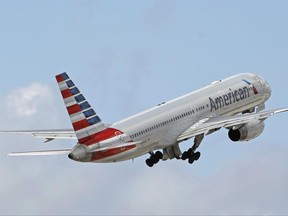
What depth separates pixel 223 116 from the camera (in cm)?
11188

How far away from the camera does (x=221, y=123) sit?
352 ft

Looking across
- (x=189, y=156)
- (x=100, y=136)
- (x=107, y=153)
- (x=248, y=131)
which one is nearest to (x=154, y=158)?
(x=189, y=156)

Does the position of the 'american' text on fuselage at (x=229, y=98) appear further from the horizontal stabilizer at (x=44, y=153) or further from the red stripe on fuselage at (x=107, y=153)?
the horizontal stabilizer at (x=44, y=153)

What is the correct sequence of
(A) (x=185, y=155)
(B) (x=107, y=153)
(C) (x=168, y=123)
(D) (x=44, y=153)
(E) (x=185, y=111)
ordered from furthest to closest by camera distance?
(A) (x=185, y=155) < (E) (x=185, y=111) < (C) (x=168, y=123) < (B) (x=107, y=153) < (D) (x=44, y=153)

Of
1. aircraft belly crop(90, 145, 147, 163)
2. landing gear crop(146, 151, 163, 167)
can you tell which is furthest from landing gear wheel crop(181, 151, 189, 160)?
aircraft belly crop(90, 145, 147, 163)

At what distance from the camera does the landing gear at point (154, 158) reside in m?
108

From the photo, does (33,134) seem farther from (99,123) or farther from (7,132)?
(99,123)

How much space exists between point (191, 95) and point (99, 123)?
49.0 feet

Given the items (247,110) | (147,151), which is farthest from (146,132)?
(247,110)

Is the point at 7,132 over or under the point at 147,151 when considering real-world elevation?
over

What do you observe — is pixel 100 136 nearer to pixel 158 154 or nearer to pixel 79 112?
pixel 79 112

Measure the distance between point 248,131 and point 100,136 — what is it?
16207mm

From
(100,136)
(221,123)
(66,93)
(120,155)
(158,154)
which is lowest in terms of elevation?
(120,155)

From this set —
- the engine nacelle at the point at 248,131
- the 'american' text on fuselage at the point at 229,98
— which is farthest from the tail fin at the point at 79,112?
the 'american' text on fuselage at the point at 229,98
